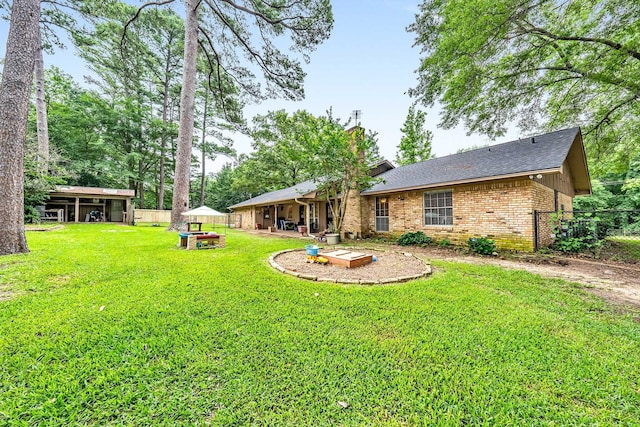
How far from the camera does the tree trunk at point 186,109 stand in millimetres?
11391

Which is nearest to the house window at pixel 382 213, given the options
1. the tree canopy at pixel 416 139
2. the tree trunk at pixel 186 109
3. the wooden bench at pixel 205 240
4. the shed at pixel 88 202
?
the wooden bench at pixel 205 240

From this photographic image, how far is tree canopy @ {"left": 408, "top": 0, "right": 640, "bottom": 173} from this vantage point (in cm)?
739

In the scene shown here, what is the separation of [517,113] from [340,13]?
31.2 feet

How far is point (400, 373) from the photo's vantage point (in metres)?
1.97

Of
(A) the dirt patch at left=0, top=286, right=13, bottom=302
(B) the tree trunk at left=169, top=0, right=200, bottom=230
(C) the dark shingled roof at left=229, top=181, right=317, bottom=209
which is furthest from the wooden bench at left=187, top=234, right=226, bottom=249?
(C) the dark shingled roof at left=229, top=181, right=317, bottom=209

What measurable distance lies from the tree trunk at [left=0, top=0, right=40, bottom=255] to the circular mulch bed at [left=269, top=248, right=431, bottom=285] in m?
6.41

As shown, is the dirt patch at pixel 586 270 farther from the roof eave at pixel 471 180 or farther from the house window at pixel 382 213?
the house window at pixel 382 213

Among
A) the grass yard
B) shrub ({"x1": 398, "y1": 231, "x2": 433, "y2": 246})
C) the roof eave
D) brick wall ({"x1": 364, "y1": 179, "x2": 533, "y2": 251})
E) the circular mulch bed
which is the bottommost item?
the grass yard

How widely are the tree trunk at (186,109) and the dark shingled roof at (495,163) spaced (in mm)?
9195

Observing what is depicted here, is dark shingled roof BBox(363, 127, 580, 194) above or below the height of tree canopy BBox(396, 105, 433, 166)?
below

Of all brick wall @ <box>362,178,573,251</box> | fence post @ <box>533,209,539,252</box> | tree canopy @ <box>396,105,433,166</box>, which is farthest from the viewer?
tree canopy @ <box>396,105,433,166</box>

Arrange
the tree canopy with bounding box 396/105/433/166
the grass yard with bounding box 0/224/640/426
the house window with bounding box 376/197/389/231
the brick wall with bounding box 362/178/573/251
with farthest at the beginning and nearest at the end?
1. the tree canopy with bounding box 396/105/433/166
2. the house window with bounding box 376/197/389/231
3. the brick wall with bounding box 362/178/573/251
4. the grass yard with bounding box 0/224/640/426

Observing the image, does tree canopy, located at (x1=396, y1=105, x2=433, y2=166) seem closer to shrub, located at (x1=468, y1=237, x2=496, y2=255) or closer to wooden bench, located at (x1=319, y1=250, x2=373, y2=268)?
shrub, located at (x1=468, y1=237, x2=496, y2=255)

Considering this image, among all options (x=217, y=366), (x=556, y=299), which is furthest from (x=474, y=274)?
(x=217, y=366)
